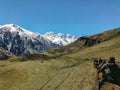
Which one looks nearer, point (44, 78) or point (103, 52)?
point (44, 78)

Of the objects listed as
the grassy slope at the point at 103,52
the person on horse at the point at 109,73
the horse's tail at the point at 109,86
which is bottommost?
the horse's tail at the point at 109,86

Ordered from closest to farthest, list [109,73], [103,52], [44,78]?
[109,73] → [44,78] → [103,52]

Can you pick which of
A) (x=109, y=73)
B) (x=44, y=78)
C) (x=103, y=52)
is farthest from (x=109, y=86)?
(x=103, y=52)

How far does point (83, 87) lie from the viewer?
41812 mm

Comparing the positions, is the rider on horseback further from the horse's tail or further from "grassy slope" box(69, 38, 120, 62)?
"grassy slope" box(69, 38, 120, 62)

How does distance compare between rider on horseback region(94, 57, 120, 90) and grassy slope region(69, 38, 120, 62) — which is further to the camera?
grassy slope region(69, 38, 120, 62)

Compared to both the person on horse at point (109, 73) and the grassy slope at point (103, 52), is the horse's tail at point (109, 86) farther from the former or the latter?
the grassy slope at point (103, 52)

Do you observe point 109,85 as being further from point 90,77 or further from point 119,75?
point 90,77

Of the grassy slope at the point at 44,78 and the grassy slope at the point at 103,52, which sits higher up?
the grassy slope at the point at 103,52

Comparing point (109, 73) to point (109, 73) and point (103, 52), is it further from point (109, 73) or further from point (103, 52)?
point (103, 52)

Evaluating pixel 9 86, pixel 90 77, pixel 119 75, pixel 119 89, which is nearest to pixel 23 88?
pixel 9 86

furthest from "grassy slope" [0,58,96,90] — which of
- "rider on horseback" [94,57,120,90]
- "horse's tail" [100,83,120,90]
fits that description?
"horse's tail" [100,83,120,90]

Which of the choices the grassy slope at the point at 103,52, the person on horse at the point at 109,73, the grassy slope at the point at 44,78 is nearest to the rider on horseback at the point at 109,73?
the person on horse at the point at 109,73

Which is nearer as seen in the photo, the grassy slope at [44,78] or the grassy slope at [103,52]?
the grassy slope at [44,78]
